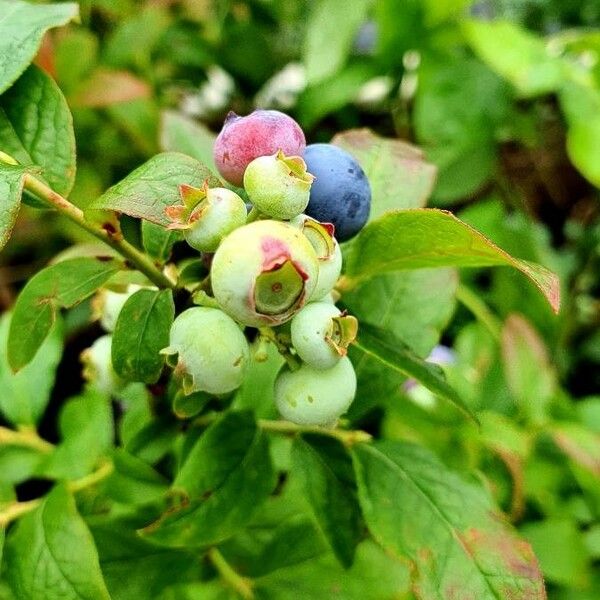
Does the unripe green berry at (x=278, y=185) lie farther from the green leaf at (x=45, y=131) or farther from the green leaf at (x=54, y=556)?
the green leaf at (x=54, y=556)

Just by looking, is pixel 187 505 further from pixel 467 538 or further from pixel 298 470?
pixel 467 538

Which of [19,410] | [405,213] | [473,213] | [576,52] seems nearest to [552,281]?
[405,213]

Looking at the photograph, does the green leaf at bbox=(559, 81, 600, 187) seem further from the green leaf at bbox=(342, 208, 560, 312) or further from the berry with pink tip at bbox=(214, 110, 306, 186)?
the berry with pink tip at bbox=(214, 110, 306, 186)

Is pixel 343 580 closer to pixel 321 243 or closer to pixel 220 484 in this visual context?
pixel 220 484

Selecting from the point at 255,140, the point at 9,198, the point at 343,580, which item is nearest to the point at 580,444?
the point at 343,580

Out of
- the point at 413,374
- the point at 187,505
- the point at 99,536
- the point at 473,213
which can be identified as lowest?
the point at 473,213

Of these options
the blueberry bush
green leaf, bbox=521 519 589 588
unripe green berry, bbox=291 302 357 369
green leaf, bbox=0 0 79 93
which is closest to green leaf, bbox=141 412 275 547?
the blueberry bush
